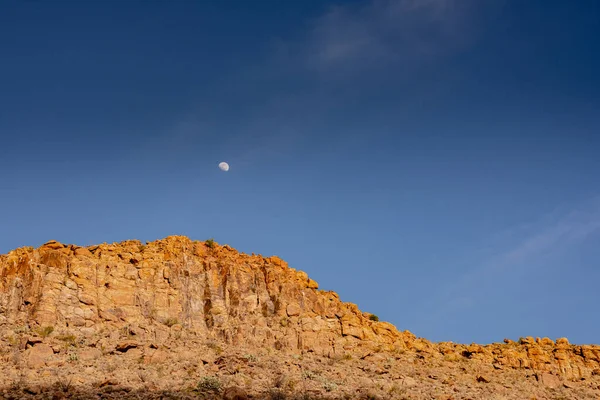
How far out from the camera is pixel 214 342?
2057 inches

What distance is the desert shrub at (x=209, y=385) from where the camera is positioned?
42.8 m

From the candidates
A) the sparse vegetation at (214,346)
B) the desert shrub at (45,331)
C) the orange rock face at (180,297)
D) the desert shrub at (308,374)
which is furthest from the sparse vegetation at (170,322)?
the desert shrub at (308,374)

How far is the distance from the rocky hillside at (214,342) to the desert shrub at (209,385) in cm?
11

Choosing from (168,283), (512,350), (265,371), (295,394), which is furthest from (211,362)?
(512,350)

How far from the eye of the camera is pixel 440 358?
57.8 meters

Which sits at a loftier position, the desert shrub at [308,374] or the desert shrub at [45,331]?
the desert shrub at [45,331]

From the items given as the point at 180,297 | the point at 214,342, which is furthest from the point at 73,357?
the point at 180,297

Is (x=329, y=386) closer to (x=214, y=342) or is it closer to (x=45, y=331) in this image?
(x=214, y=342)

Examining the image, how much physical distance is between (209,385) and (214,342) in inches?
354

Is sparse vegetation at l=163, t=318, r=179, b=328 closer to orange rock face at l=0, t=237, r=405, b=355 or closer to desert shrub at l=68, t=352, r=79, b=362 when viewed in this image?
orange rock face at l=0, t=237, r=405, b=355

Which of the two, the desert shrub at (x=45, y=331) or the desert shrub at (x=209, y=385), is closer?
the desert shrub at (x=209, y=385)

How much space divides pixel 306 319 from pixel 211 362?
464 inches

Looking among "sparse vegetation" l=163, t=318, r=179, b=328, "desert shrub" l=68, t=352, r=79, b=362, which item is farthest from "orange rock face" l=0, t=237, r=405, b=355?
"desert shrub" l=68, t=352, r=79, b=362

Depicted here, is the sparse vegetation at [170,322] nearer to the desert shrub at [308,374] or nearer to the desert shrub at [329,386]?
the desert shrub at [308,374]
